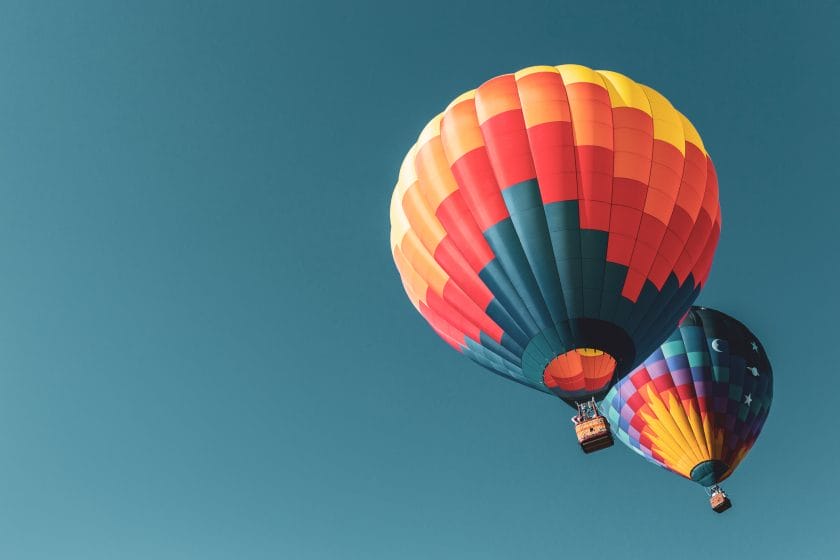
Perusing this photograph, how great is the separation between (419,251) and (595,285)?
3.32m

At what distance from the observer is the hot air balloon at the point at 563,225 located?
10297 mm

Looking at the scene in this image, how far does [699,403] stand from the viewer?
15.5 m

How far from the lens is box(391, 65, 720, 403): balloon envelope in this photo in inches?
405

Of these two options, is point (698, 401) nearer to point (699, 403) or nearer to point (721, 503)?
point (699, 403)

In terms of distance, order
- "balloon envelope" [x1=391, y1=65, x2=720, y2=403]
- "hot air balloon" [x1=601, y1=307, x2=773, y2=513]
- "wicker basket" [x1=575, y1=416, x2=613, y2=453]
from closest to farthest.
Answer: "balloon envelope" [x1=391, y1=65, x2=720, y2=403]
"wicker basket" [x1=575, y1=416, x2=613, y2=453]
"hot air balloon" [x1=601, y1=307, x2=773, y2=513]

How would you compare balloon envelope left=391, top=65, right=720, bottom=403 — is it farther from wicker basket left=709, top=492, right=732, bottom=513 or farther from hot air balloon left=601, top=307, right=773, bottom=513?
wicker basket left=709, top=492, right=732, bottom=513

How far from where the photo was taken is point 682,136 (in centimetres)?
1166

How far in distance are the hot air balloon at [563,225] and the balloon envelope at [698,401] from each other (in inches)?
182

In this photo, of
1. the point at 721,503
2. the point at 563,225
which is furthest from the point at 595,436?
the point at 721,503

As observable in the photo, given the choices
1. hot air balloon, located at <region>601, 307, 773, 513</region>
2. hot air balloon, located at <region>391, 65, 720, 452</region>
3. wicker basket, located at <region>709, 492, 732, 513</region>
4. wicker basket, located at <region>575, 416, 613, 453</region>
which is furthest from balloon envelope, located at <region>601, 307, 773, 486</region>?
wicker basket, located at <region>575, 416, 613, 453</region>

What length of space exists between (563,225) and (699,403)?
784 centimetres

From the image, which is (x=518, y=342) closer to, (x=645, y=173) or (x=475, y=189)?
(x=475, y=189)

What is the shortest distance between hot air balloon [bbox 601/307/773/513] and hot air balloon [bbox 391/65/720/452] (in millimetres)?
4627

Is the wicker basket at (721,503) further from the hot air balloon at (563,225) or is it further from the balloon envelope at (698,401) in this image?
the hot air balloon at (563,225)
